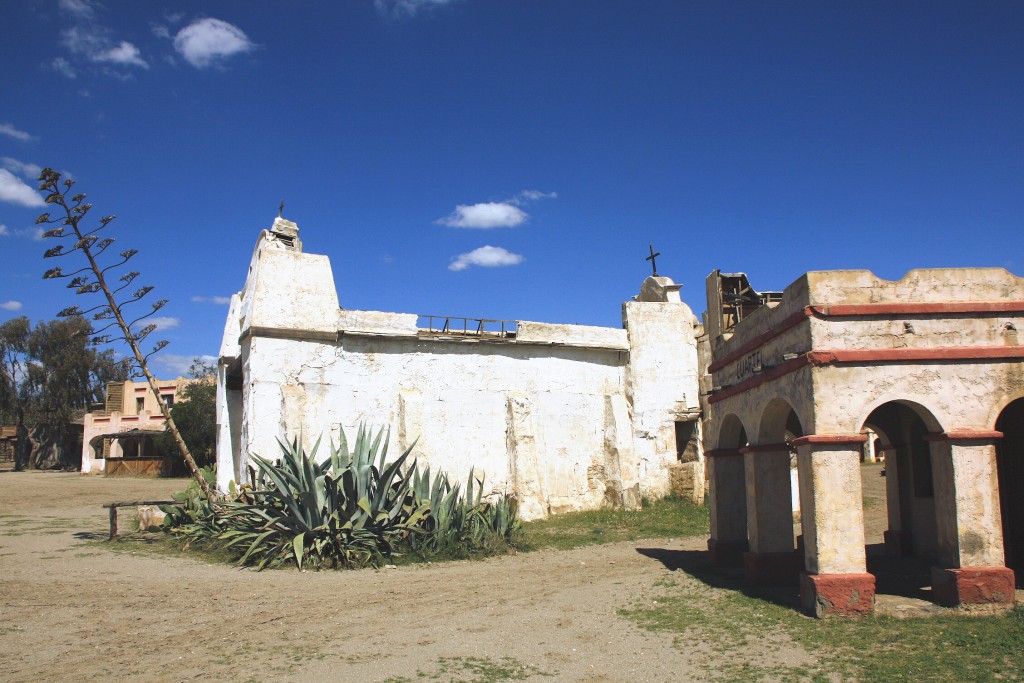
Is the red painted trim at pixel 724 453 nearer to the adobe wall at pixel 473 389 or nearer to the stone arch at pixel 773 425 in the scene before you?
the stone arch at pixel 773 425

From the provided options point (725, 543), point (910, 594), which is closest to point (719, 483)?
point (725, 543)

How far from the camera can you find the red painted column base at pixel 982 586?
786 centimetres

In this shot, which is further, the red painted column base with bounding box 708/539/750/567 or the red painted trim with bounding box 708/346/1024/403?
the red painted column base with bounding box 708/539/750/567

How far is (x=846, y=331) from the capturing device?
853cm

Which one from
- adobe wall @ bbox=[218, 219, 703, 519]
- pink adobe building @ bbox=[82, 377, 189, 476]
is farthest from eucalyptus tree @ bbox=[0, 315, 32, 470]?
adobe wall @ bbox=[218, 219, 703, 519]

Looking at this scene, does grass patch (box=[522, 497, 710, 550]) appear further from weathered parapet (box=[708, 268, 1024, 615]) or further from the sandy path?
weathered parapet (box=[708, 268, 1024, 615])

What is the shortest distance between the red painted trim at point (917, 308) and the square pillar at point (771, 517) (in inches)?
86.7

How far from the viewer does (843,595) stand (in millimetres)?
7934

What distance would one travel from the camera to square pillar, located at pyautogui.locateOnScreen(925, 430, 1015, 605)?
7875 millimetres

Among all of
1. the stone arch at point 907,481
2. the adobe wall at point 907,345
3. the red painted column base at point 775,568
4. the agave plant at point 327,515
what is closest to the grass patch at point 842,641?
the red painted column base at point 775,568

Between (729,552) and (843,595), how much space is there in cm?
373

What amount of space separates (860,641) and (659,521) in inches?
385

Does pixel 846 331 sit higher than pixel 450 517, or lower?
higher

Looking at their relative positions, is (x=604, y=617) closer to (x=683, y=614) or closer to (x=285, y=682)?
(x=683, y=614)
